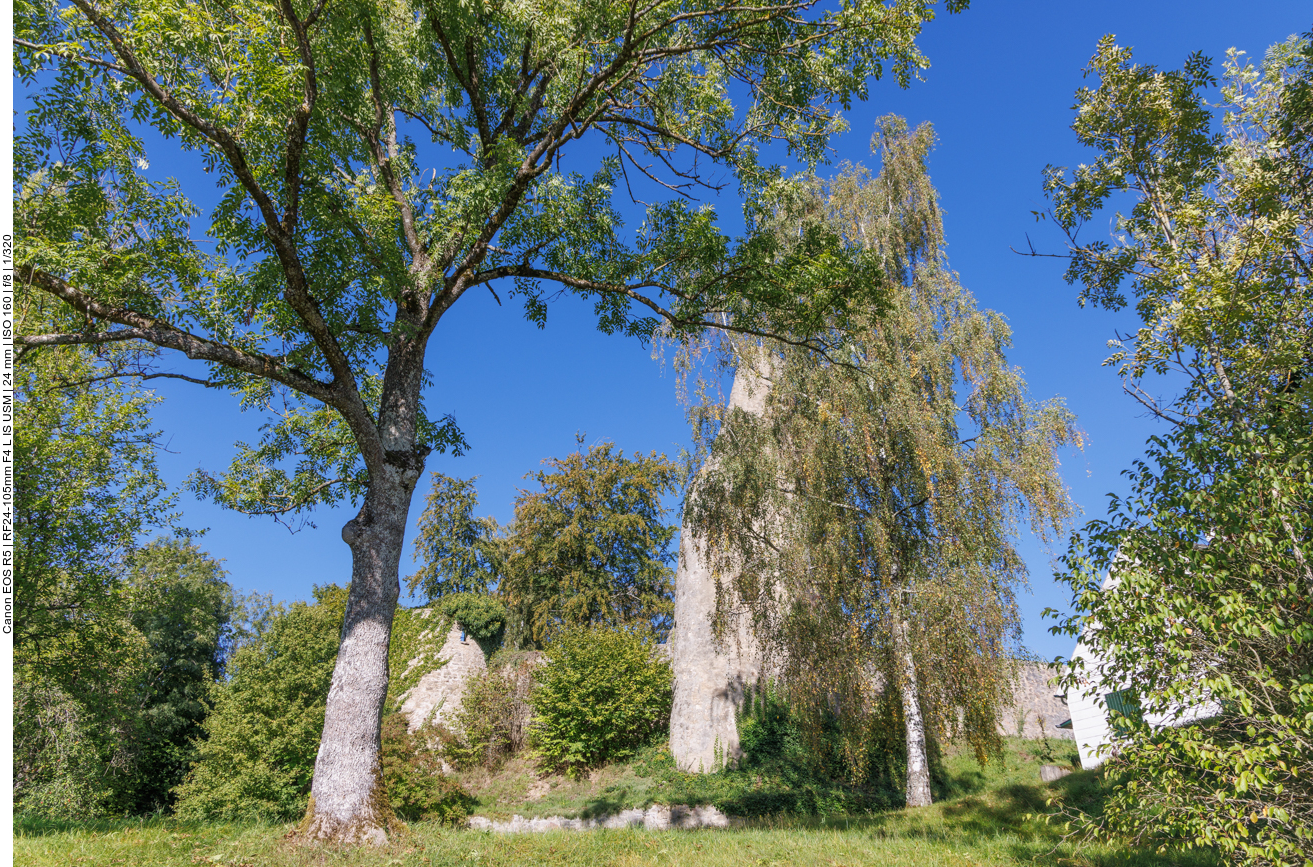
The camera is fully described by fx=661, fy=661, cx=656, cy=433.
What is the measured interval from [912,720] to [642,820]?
650 centimetres

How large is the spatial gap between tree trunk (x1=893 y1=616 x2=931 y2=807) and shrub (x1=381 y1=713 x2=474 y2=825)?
9446mm

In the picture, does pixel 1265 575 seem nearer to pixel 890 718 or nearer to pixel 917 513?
pixel 917 513

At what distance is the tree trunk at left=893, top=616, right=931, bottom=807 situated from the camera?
11.1 metres

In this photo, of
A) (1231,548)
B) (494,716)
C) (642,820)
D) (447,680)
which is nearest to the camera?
(1231,548)

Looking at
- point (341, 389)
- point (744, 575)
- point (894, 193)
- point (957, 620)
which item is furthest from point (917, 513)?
point (341, 389)

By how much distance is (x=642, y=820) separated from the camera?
47.4 ft

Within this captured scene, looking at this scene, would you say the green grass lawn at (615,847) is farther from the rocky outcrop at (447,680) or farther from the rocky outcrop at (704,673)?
the rocky outcrop at (447,680)

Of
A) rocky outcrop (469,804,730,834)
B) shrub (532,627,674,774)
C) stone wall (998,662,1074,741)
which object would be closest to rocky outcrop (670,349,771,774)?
shrub (532,627,674,774)

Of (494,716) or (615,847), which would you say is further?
(494,716)

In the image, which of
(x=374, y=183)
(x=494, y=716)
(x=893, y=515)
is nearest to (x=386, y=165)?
(x=374, y=183)

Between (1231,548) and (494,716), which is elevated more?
(1231,548)

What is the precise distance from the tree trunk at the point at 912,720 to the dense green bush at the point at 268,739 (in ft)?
39.7

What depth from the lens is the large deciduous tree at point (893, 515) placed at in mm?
10711

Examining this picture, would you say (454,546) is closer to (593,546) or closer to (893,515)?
(593,546)
